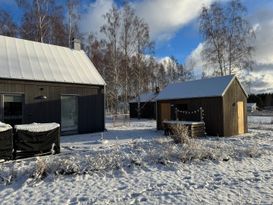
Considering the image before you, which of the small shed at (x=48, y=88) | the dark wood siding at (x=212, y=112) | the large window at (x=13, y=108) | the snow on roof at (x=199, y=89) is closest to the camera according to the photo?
the large window at (x=13, y=108)

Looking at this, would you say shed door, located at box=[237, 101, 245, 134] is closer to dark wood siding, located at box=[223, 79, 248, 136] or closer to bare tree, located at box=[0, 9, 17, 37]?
dark wood siding, located at box=[223, 79, 248, 136]

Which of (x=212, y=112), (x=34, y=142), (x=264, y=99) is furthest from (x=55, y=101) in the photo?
(x=264, y=99)

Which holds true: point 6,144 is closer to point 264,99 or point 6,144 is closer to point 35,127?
point 35,127

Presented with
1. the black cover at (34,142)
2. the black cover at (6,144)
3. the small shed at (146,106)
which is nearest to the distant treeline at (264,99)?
the small shed at (146,106)

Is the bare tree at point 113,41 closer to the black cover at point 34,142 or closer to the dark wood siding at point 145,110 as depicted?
the dark wood siding at point 145,110

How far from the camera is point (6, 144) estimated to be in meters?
8.67

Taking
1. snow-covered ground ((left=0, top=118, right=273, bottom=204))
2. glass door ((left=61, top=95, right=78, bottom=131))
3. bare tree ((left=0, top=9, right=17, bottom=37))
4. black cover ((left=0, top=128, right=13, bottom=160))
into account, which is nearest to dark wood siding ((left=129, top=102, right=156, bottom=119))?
bare tree ((left=0, top=9, right=17, bottom=37))

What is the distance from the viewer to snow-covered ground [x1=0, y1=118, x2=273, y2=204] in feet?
17.7

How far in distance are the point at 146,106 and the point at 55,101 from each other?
60.5ft

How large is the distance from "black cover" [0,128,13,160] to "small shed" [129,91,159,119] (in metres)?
22.7

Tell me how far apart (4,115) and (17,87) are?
1.46 m

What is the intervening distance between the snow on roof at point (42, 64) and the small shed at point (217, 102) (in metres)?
5.06

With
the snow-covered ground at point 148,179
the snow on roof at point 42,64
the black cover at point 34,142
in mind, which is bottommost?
the snow-covered ground at point 148,179

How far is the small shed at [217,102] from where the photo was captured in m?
15.1
